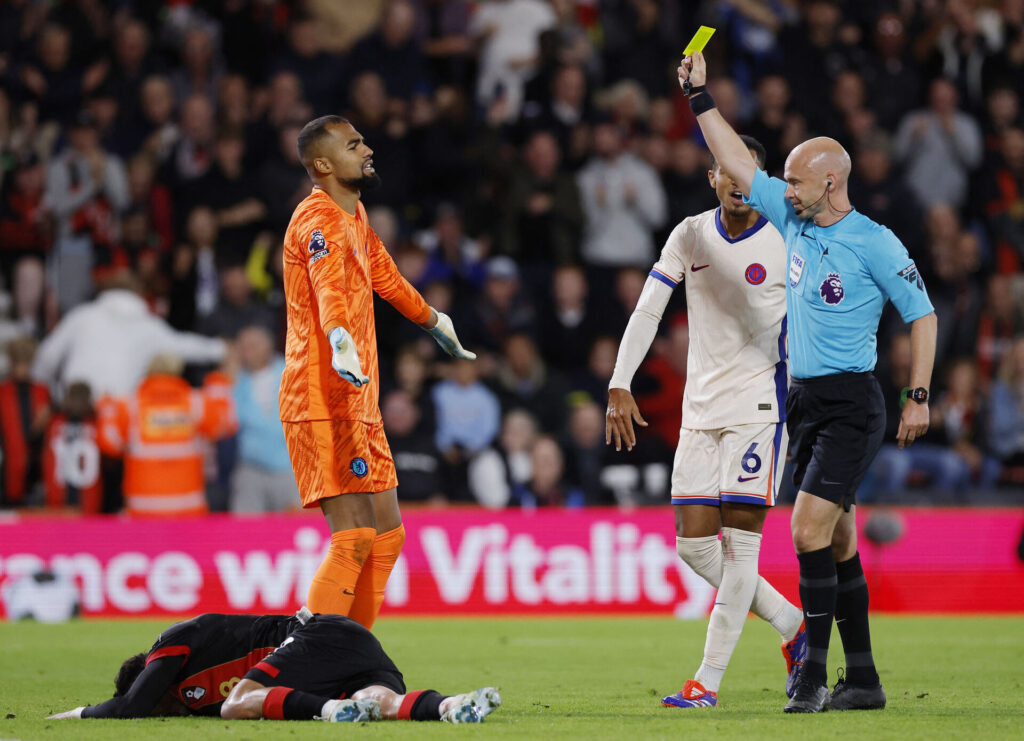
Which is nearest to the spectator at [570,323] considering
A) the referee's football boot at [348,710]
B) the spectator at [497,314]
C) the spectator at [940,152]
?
the spectator at [497,314]

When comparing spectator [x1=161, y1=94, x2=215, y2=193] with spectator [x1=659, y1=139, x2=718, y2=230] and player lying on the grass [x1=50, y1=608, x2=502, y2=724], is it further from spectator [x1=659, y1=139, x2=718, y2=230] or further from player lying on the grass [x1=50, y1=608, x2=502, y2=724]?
player lying on the grass [x1=50, y1=608, x2=502, y2=724]

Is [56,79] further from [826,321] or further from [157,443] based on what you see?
[826,321]

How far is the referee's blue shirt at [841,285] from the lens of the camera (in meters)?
6.21

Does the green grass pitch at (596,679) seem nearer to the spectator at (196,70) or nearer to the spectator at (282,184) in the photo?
the spectator at (282,184)

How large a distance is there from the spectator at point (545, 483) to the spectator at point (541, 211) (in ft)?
7.80

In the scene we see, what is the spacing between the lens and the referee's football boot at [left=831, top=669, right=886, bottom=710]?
6332 mm

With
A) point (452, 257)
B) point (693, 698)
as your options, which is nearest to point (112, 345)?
point (452, 257)

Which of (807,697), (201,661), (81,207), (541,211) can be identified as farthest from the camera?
(541,211)

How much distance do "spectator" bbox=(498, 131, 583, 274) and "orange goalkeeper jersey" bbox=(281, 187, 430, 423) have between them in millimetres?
8053

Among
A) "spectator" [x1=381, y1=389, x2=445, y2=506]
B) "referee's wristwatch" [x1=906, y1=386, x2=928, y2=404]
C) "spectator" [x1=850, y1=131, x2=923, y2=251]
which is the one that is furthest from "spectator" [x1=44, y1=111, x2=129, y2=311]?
"referee's wristwatch" [x1=906, y1=386, x2=928, y2=404]

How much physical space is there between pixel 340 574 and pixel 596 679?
207 cm

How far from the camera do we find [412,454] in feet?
42.2

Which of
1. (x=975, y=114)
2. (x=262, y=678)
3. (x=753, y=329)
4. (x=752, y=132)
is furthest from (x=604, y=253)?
(x=262, y=678)

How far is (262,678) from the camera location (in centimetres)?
581
